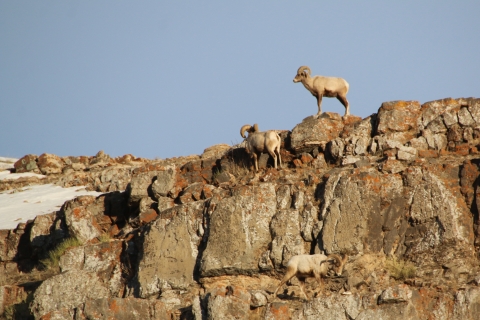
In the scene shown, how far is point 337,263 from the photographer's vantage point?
17297mm

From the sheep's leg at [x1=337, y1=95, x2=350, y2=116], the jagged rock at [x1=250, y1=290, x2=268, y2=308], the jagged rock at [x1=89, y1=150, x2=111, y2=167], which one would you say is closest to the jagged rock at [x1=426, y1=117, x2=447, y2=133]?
the sheep's leg at [x1=337, y1=95, x2=350, y2=116]

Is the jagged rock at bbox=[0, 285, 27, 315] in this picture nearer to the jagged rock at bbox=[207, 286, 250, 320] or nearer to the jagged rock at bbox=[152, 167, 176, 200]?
the jagged rock at bbox=[152, 167, 176, 200]

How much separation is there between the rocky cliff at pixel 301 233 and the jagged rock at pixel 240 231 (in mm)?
29

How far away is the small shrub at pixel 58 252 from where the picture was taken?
23109 millimetres

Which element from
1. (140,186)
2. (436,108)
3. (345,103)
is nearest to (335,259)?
(436,108)

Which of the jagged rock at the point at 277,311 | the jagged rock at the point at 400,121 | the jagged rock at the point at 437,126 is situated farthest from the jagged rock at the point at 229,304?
the jagged rock at the point at 437,126

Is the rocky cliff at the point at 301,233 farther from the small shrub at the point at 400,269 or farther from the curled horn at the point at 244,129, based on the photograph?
the curled horn at the point at 244,129

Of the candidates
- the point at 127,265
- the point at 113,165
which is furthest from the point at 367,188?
the point at 113,165

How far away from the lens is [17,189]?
33.8 m

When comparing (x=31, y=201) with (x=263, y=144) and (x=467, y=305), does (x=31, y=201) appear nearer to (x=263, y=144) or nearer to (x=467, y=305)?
(x=263, y=144)

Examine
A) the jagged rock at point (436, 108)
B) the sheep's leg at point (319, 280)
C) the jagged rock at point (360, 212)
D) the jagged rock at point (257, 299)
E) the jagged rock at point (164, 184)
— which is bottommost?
the jagged rock at point (257, 299)

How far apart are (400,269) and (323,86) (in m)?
8.08

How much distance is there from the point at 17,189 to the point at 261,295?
19452mm

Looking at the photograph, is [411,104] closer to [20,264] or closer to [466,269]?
[466,269]
